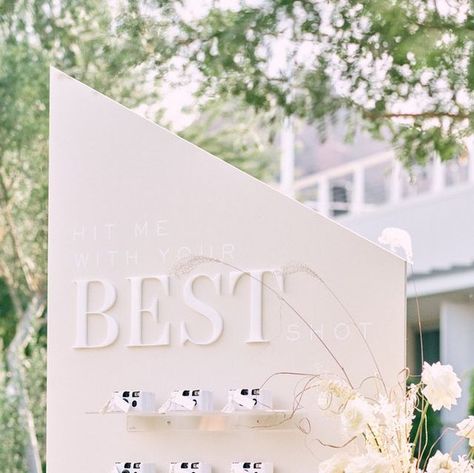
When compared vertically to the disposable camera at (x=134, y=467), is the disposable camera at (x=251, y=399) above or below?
above

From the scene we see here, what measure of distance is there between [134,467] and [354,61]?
2064 millimetres

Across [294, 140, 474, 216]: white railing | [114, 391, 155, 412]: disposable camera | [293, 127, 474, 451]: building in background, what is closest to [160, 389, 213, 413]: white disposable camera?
[114, 391, 155, 412]: disposable camera

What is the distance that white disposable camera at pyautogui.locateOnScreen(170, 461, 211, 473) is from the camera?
179 inches

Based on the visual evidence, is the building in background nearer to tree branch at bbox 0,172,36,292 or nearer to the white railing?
the white railing

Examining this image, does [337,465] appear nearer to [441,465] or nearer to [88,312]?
[441,465]

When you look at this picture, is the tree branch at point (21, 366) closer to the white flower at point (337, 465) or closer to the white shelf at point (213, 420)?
the white shelf at point (213, 420)

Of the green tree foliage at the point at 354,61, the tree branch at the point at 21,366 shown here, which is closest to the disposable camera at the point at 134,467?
the green tree foliage at the point at 354,61

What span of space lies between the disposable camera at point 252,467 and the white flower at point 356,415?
0.61 meters

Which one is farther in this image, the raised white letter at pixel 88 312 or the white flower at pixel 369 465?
the raised white letter at pixel 88 312

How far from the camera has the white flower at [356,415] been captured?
3873 mm

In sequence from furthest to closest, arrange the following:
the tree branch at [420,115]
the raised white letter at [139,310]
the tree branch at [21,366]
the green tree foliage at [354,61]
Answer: the tree branch at [21,366]
the tree branch at [420,115]
the green tree foliage at [354,61]
the raised white letter at [139,310]

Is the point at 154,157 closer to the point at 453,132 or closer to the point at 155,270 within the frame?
the point at 155,270

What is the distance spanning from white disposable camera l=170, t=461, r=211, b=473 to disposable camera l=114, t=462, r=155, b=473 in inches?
4.2

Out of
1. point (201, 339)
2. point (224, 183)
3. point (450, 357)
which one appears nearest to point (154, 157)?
point (224, 183)
